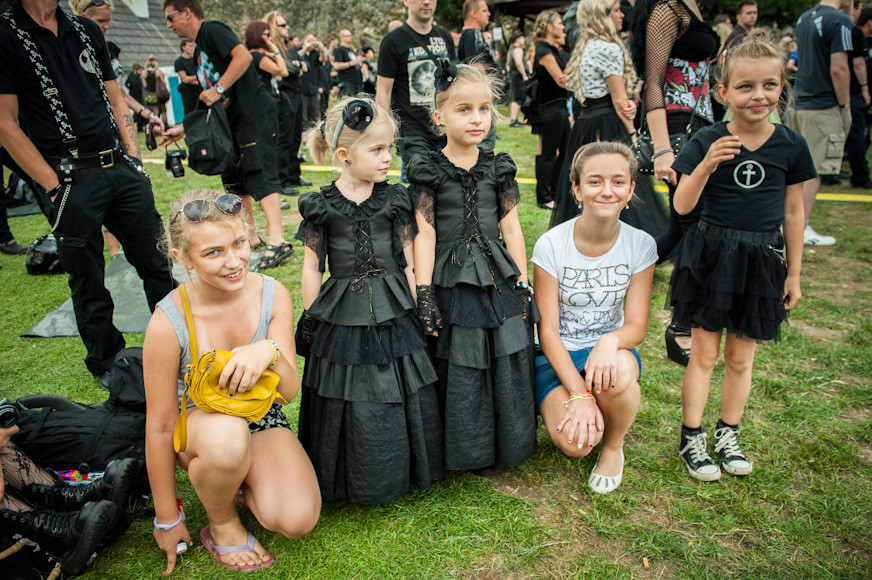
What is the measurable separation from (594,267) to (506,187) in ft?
1.63

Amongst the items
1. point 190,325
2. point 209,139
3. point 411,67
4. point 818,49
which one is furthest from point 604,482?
point 818,49

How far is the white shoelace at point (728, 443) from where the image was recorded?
95.5 inches

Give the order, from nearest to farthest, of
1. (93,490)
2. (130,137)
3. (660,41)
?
(93,490) < (660,41) < (130,137)

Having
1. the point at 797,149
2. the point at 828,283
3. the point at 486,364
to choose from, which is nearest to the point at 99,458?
the point at 486,364

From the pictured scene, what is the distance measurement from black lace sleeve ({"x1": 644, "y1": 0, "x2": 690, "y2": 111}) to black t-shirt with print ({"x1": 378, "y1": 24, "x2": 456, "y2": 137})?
162 centimetres

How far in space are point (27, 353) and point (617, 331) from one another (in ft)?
11.9

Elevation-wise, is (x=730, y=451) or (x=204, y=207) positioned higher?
(x=204, y=207)

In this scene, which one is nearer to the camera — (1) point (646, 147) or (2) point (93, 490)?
(2) point (93, 490)

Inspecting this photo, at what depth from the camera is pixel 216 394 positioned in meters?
1.91

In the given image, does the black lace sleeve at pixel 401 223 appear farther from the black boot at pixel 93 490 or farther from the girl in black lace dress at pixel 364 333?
the black boot at pixel 93 490

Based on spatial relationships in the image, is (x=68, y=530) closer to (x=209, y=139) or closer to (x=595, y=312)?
(x=595, y=312)

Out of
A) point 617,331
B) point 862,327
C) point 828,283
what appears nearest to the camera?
point 617,331

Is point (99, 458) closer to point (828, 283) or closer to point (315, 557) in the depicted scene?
point (315, 557)

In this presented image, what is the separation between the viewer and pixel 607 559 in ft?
6.60
